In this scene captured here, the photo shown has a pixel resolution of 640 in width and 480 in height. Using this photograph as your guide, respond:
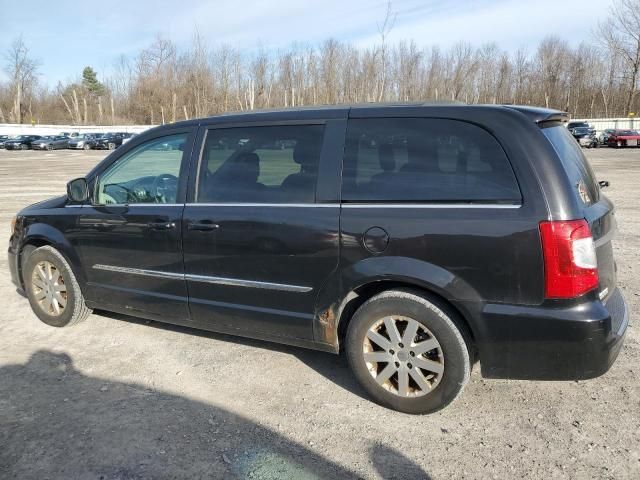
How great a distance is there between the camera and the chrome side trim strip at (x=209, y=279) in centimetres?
343

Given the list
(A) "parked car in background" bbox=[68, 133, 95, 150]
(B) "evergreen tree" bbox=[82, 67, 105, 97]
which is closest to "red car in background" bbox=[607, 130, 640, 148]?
(A) "parked car in background" bbox=[68, 133, 95, 150]

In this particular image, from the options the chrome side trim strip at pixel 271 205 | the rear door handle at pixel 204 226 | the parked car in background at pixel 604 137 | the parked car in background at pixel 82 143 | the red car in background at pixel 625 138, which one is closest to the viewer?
the chrome side trim strip at pixel 271 205

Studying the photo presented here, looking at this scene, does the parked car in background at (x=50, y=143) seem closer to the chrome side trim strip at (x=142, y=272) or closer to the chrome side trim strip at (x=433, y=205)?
A: the chrome side trim strip at (x=142, y=272)

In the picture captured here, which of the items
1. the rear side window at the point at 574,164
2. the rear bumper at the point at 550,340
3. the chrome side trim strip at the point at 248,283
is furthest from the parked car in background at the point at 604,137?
the chrome side trim strip at the point at 248,283

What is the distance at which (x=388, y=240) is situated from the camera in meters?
3.04

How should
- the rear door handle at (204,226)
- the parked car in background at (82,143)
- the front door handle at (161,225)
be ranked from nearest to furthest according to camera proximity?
the rear door handle at (204,226) < the front door handle at (161,225) < the parked car in background at (82,143)

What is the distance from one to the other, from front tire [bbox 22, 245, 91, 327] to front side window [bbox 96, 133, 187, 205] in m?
0.78

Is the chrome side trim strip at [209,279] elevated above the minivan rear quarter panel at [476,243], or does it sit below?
below

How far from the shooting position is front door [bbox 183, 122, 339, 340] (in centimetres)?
333

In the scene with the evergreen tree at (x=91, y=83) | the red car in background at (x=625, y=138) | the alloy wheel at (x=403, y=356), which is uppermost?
the evergreen tree at (x=91, y=83)

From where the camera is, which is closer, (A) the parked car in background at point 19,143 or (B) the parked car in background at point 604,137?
(B) the parked car in background at point 604,137

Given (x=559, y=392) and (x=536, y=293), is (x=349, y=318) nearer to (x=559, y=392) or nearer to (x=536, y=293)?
(x=536, y=293)

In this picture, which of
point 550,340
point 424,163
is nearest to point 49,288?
point 424,163

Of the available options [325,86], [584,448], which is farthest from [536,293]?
[325,86]
